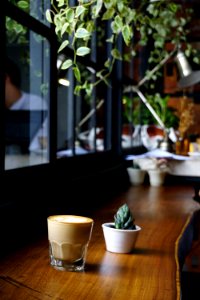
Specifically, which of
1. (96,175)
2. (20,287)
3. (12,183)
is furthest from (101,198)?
(20,287)

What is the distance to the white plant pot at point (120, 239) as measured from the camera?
1.39 meters

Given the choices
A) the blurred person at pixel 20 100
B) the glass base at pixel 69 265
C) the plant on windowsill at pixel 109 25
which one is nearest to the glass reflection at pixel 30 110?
the blurred person at pixel 20 100

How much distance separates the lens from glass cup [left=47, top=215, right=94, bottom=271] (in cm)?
118

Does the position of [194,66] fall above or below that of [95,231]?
above

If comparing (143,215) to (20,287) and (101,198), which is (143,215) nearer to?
(101,198)

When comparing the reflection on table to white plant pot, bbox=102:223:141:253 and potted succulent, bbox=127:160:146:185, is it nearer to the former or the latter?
white plant pot, bbox=102:223:141:253

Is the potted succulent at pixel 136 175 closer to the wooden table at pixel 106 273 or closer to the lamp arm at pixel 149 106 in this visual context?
the lamp arm at pixel 149 106

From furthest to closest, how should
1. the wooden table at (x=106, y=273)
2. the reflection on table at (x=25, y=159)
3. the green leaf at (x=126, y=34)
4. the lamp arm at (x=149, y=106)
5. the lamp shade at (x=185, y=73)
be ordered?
the lamp arm at (x=149, y=106), the lamp shade at (x=185, y=73), the reflection on table at (x=25, y=159), the green leaf at (x=126, y=34), the wooden table at (x=106, y=273)

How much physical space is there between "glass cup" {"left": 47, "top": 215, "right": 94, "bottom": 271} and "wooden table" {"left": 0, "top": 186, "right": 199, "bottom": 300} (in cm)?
3

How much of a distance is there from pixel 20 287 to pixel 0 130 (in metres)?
0.62

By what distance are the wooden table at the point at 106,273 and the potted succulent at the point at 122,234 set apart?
0.02 m

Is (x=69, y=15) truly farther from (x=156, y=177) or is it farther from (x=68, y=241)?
(x=156, y=177)

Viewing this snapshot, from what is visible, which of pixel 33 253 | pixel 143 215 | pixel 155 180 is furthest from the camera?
pixel 155 180

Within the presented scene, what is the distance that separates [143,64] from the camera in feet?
15.8
